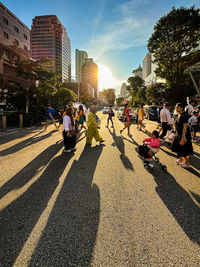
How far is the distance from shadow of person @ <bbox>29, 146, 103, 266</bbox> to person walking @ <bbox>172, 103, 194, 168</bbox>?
2639 millimetres

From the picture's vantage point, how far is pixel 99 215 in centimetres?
218

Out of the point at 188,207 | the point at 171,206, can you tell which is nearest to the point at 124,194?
the point at 171,206

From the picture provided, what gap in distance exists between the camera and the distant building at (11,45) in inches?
915

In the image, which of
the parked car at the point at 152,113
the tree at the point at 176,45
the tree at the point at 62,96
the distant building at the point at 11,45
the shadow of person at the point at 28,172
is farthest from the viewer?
the distant building at the point at 11,45

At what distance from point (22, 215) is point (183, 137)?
398 cm

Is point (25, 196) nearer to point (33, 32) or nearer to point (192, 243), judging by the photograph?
point (192, 243)

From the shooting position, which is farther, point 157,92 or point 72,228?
point 157,92

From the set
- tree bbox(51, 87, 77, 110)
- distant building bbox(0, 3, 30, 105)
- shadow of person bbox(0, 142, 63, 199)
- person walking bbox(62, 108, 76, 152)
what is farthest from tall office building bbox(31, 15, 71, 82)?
shadow of person bbox(0, 142, 63, 199)

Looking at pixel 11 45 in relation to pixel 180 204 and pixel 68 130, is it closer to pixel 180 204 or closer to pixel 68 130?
pixel 68 130

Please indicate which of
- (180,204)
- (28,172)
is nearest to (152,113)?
(180,204)

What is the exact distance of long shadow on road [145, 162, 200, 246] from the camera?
1938mm

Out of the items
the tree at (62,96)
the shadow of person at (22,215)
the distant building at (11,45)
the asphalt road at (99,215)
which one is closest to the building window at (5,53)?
the distant building at (11,45)

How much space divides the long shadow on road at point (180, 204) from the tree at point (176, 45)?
943 inches

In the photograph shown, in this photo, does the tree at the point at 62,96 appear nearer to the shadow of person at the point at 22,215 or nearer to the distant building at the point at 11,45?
the distant building at the point at 11,45
